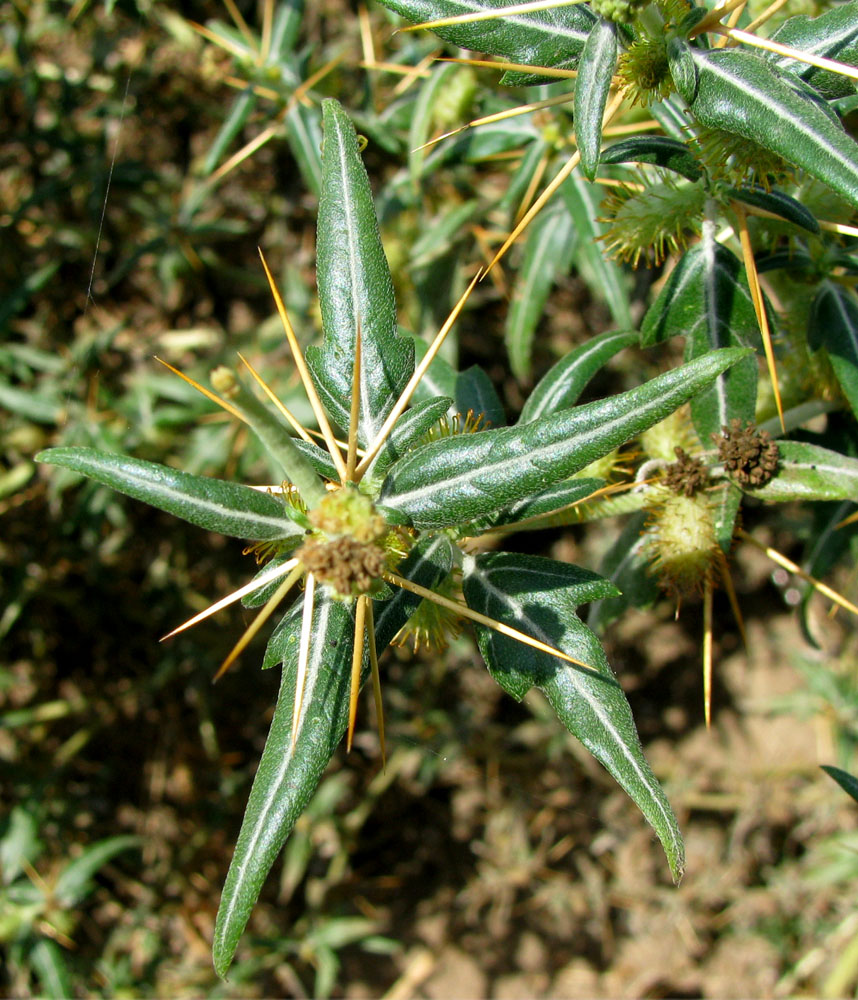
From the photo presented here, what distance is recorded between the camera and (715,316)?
163 cm

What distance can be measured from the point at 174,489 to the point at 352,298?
1.67ft

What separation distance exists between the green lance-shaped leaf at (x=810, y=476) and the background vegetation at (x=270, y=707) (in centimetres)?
158

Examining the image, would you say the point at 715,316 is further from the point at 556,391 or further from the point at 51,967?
the point at 51,967

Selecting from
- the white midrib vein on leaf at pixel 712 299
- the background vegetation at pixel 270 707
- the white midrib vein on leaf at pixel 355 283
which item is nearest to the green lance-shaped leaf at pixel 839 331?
the white midrib vein on leaf at pixel 712 299

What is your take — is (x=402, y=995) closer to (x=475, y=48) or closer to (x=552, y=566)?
(x=552, y=566)

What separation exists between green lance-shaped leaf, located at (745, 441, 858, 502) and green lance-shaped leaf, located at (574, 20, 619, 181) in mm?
720

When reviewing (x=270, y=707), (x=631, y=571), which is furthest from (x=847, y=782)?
(x=270, y=707)

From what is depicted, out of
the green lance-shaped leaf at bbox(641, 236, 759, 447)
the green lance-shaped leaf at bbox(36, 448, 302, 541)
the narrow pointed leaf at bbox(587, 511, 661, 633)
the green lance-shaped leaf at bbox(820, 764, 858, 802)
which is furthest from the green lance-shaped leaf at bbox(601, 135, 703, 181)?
the green lance-shaped leaf at bbox(820, 764, 858, 802)

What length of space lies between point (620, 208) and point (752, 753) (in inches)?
111

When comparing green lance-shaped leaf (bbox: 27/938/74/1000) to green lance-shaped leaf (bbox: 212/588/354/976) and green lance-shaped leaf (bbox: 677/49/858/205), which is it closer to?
green lance-shaped leaf (bbox: 212/588/354/976)

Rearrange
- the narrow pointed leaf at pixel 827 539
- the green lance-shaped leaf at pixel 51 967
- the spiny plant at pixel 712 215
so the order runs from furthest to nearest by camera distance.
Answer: the green lance-shaped leaf at pixel 51 967
the narrow pointed leaf at pixel 827 539
the spiny plant at pixel 712 215

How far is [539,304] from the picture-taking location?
253 centimetres

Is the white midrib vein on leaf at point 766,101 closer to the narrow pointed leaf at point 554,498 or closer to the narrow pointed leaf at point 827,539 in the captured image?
the narrow pointed leaf at point 554,498

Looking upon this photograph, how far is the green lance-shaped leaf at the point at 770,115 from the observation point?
3.67ft
